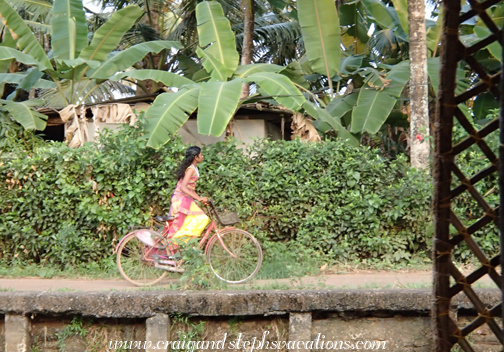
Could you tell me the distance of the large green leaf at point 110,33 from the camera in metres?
8.95

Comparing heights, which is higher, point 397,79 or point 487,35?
point 487,35

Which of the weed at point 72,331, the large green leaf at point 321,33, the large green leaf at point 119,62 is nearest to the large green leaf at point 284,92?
the large green leaf at point 321,33

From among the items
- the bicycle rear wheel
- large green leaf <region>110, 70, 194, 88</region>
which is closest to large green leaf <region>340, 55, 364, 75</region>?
large green leaf <region>110, 70, 194, 88</region>

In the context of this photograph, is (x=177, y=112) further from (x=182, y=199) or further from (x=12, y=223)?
(x=12, y=223)

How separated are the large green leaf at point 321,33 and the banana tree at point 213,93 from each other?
46.8 inches

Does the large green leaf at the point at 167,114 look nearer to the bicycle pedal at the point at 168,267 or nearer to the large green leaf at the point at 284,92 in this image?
the large green leaf at the point at 284,92

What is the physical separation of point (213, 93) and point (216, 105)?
276 mm

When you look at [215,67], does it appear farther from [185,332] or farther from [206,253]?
[185,332]

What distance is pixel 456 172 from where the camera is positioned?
2.31m

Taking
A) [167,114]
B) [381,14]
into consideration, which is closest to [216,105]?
[167,114]

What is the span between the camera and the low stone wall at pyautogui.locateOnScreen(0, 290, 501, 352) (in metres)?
4.84

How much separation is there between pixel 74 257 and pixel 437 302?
592 cm

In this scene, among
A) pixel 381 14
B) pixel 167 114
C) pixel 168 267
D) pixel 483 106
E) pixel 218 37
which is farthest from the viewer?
pixel 483 106

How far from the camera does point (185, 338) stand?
489 centimetres
